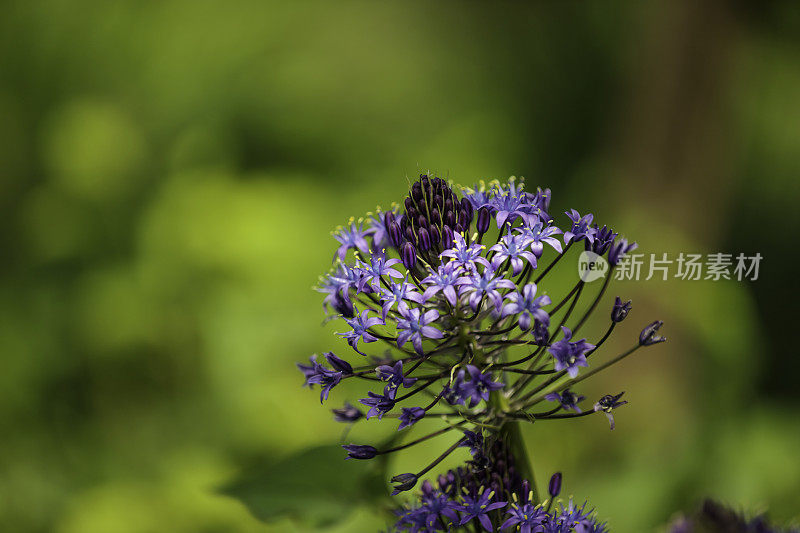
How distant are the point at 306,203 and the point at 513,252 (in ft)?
7.08

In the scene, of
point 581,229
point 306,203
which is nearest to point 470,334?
point 581,229

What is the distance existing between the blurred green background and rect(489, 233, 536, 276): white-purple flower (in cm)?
68

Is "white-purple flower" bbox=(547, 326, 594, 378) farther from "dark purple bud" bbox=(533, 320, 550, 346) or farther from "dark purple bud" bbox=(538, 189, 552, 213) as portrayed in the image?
"dark purple bud" bbox=(538, 189, 552, 213)

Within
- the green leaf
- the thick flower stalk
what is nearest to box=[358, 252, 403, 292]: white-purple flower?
the thick flower stalk

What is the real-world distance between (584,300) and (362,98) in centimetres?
218

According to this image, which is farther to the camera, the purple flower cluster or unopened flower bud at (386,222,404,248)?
unopened flower bud at (386,222,404,248)

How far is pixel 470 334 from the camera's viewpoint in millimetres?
1183

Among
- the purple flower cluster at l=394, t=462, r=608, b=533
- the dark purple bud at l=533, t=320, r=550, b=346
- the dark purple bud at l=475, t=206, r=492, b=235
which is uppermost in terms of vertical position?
the dark purple bud at l=475, t=206, r=492, b=235

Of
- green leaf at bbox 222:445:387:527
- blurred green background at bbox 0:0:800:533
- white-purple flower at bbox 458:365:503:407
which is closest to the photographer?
white-purple flower at bbox 458:365:503:407

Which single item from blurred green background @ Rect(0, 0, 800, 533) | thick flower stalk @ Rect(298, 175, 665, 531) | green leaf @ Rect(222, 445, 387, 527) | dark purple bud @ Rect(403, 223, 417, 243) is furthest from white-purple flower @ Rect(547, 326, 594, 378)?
blurred green background @ Rect(0, 0, 800, 533)

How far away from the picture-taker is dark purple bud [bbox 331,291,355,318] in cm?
118

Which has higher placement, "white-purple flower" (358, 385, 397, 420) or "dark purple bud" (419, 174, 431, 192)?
"dark purple bud" (419, 174, 431, 192)

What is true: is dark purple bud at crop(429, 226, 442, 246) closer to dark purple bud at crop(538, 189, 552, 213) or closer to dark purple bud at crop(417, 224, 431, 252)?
dark purple bud at crop(417, 224, 431, 252)

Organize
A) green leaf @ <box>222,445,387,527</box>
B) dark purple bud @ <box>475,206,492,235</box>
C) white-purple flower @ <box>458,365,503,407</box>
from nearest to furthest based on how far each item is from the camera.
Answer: white-purple flower @ <box>458,365,503,407</box> < dark purple bud @ <box>475,206,492,235</box> < green leaf @ <box>222,445,387,527</box>
